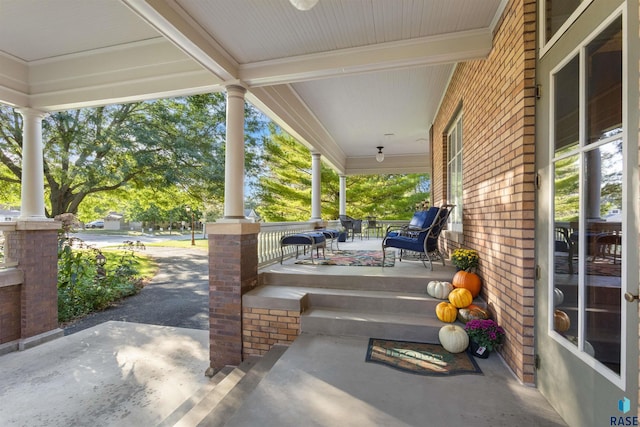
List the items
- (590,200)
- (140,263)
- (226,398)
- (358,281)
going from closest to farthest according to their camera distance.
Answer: (590,200)
(226,398)
(358,281)
(140,263)

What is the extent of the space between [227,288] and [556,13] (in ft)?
12.2

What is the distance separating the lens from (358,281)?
3611mm

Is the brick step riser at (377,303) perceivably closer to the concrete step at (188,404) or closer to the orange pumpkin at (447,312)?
the orange pumpkin at (447,312)

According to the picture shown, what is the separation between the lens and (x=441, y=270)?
12.8 ft

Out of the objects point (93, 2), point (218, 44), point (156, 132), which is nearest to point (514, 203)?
point (218, 44)

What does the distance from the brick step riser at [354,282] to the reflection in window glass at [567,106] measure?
6.74ft

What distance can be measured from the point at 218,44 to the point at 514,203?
314 centimetres

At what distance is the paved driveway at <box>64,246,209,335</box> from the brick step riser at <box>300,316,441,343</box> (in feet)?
9.73

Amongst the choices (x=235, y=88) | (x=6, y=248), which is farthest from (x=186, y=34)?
(x=6, y=248)

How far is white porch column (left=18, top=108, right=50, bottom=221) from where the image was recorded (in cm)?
415

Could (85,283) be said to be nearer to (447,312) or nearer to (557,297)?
(447,312)

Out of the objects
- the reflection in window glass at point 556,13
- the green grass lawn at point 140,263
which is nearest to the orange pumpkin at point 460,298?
the reflection in window glass at point 556,13

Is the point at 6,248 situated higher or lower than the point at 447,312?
higher

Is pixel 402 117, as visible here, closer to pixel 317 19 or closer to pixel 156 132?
pixel 317 19
